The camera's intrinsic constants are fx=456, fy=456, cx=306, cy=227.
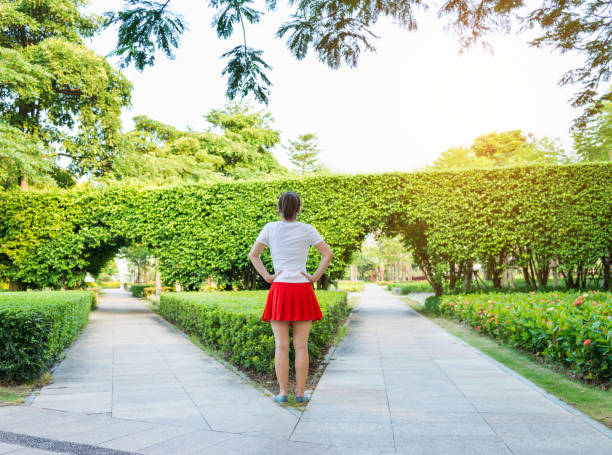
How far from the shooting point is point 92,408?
405 cm

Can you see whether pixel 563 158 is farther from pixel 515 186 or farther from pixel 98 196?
pixel 98 196

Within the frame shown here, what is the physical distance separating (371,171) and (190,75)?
10.9 metres

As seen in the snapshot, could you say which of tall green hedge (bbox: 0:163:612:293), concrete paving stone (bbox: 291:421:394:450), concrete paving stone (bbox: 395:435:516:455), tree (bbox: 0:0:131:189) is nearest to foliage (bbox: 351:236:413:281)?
tree (bbox: 0:0:131:189)

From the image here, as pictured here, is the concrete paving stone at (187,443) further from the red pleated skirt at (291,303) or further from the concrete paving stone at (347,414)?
the red pleated skirt at (291,303)

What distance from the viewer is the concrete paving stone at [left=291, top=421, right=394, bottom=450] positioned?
10.2 ft

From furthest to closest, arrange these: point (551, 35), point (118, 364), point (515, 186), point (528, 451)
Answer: point (515, 186) < point (118, 364) < point (551, 35) < point (528, 451)

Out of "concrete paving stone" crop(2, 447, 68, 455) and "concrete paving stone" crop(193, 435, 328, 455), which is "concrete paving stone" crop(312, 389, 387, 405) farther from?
"concrete paving stone" crop(2, 447, 68, 455)

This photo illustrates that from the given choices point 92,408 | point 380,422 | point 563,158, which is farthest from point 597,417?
point 563,158

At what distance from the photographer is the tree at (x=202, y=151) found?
21.9 m

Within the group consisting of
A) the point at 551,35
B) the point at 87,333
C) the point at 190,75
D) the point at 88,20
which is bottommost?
the point at 87,333

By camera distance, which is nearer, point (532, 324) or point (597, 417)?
point (597, 417)

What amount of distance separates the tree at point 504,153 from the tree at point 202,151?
1118 cm

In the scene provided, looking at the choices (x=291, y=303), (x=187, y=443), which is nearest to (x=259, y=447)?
(x=187, y=443)

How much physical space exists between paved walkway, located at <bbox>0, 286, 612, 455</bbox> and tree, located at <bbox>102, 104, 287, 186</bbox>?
55.0ft
